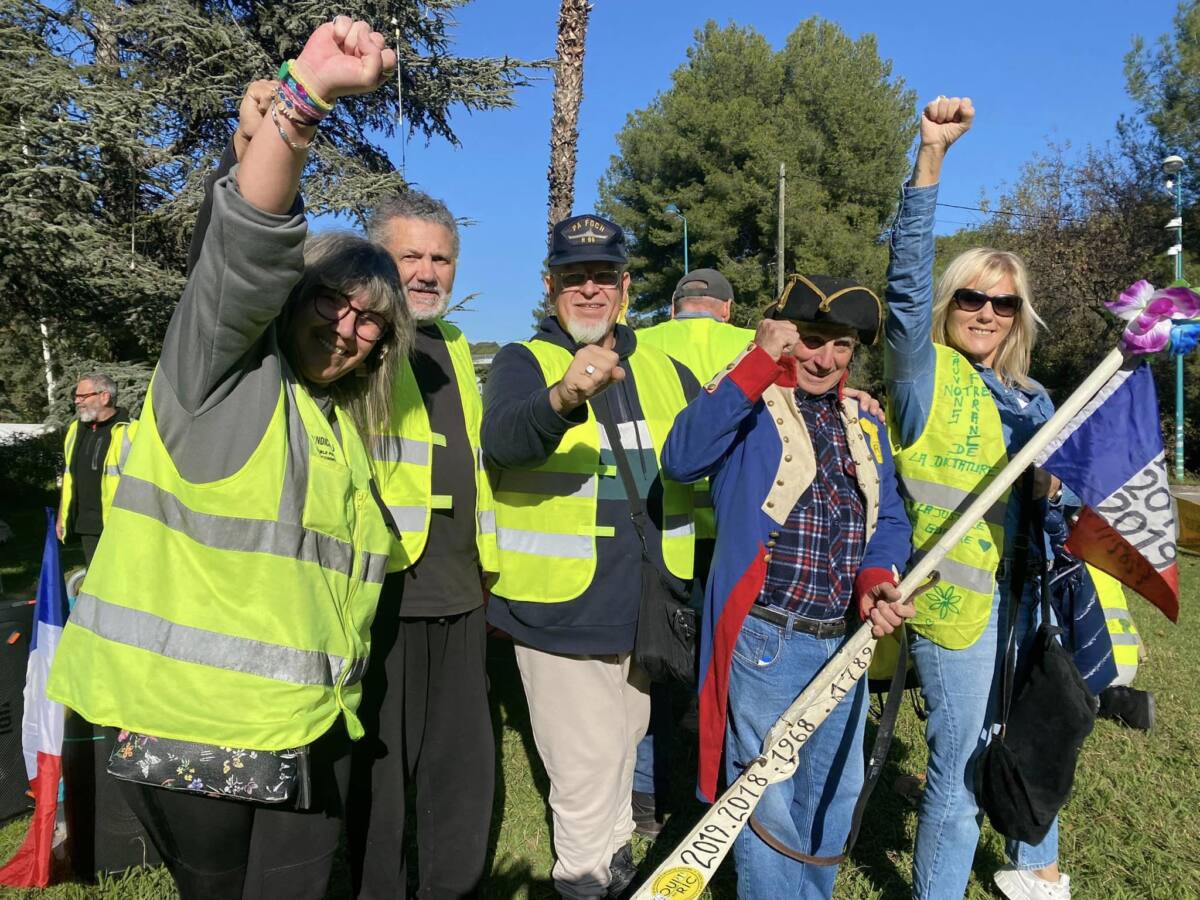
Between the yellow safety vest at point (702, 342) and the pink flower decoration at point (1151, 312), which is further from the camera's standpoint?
the yellow safety vest at point (702, 342)

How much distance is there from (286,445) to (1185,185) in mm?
29187

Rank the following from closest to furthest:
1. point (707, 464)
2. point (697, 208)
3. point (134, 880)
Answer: point (707, 464), point (134, 880), point (697, 208)

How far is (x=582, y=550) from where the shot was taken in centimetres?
254

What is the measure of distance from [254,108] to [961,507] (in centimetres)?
215

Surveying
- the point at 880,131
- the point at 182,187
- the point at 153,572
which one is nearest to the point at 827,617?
the point at 153,572

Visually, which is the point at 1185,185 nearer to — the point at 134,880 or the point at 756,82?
the point at 756,82

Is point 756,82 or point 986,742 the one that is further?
point 756,82

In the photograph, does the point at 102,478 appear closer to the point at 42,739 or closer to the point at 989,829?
the point at 42,739

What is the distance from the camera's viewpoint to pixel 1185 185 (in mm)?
23422

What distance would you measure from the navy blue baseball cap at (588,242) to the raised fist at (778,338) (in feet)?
2.26

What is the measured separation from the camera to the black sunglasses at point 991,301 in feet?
8.27

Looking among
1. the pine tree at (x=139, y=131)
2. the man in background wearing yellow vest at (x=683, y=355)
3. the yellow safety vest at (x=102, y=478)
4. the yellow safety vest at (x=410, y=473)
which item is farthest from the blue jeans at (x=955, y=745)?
the pine tree at (x=139, y=131)

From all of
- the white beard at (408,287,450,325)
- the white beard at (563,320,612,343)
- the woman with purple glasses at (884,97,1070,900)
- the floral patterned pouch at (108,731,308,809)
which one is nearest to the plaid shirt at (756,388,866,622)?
the woman with purple glasses at (884,97,1070,900)

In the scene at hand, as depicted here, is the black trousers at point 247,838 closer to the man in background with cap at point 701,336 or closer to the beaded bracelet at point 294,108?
the beaded bracelet at point 294,108
